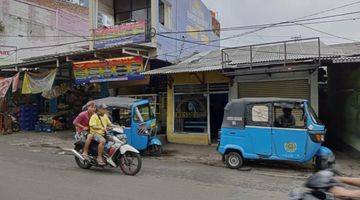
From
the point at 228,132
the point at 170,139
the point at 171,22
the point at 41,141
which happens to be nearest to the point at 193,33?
the point at 171,22

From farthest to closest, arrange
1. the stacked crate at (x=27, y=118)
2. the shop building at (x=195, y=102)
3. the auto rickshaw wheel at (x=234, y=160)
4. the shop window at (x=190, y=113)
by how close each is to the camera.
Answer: the stacked crate at (x=27, y=118), the shop window at (x=190, y=113), the shop building at (x=195, y=102), the auto rickshaw wheel at (x=234, y=160)

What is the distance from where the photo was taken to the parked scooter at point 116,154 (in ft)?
33.9

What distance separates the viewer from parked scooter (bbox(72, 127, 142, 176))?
407 inches

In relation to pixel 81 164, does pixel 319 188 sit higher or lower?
higher

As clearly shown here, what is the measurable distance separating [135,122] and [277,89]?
5198mm

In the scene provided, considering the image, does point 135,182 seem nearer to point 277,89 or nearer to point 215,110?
point 277,89

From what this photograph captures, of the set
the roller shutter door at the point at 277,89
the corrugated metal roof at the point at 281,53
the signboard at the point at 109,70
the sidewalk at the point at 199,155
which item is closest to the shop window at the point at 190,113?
the sidewalk at the point at 199,155

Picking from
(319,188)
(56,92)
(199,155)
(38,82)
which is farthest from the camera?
(56,92)

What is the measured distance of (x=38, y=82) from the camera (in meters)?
21.4

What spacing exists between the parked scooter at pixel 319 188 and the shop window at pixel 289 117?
7618mm

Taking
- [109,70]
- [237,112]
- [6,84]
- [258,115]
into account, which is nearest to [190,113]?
[109,70]

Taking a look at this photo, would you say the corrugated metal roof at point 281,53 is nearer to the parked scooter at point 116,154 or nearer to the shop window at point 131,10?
the shop window at point 131,10

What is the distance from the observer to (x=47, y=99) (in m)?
24.0

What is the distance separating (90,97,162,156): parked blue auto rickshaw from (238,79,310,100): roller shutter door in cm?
393
